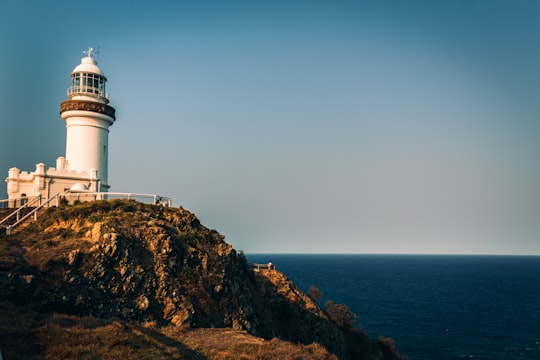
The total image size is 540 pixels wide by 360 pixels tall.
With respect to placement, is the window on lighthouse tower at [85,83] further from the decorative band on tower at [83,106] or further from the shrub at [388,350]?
the shrub at [388,350]

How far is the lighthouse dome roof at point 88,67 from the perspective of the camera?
42.2m

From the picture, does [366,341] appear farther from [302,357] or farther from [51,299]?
[51,299]

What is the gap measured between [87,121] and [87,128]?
72 centimetres

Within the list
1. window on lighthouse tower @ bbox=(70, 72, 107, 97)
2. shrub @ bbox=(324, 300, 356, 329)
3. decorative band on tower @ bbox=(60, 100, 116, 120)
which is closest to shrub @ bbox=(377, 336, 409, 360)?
shrub @ bbox=(324, 300, 356, 329)

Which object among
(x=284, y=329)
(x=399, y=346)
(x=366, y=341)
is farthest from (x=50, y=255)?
(x=399, y=346)

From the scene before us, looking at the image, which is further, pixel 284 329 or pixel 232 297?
pixel 284 329

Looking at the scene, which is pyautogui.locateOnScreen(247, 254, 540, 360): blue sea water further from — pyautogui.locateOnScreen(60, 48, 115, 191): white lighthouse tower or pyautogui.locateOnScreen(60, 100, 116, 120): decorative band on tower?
pyautogui.locateOnScreen(60, 100, 116, 120): decorative band on tower

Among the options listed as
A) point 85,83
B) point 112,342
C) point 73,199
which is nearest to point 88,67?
point 85,83

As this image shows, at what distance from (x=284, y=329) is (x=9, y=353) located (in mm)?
25129

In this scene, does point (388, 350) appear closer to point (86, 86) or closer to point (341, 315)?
point (341, 315)

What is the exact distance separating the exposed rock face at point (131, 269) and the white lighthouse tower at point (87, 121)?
13237 millimetres

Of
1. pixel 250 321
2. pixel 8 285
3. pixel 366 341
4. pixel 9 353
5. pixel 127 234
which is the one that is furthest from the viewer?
pixel 366 341

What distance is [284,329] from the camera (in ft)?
114

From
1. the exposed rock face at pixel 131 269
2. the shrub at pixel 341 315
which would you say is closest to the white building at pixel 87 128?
the exposed rock face at pixel 131 269
